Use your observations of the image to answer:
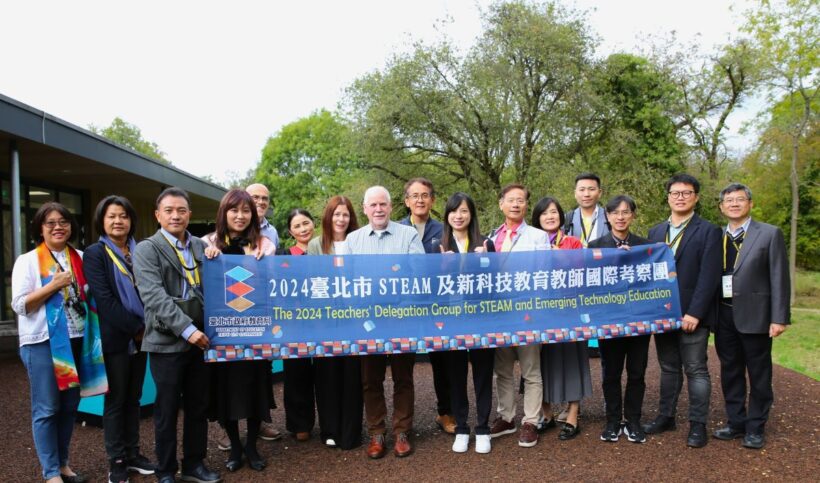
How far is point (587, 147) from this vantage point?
830 inches

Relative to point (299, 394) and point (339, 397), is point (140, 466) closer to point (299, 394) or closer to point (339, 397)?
point (299, 394)

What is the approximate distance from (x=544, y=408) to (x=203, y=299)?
2.86 metres

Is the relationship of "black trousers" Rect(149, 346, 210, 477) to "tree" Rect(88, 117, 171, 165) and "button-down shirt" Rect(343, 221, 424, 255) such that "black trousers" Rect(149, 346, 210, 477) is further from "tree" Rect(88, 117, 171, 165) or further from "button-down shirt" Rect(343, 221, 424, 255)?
"tree" Rect(88, 117, 171, 165)

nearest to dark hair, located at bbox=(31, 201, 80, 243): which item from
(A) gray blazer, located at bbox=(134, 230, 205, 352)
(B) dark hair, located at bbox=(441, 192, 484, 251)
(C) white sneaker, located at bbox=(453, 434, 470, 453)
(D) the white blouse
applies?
(D) the white blouse

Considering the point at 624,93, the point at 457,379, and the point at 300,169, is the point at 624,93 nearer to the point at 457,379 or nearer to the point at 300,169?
the point at 457,379

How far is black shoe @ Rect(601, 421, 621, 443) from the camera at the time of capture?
4441mm

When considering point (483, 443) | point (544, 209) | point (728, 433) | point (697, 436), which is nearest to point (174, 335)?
point (483, 443)

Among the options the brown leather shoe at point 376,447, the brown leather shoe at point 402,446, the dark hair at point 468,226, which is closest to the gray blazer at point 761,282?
the dark hair at point 468,226

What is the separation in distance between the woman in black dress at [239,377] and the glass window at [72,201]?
12632 mm

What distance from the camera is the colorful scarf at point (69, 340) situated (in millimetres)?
3627

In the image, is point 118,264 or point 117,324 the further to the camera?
point 118,264

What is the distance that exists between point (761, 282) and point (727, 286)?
0.23 metres

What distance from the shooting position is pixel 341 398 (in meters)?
4.47

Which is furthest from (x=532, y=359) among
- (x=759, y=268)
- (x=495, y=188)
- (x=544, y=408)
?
(x=495, y=188)
